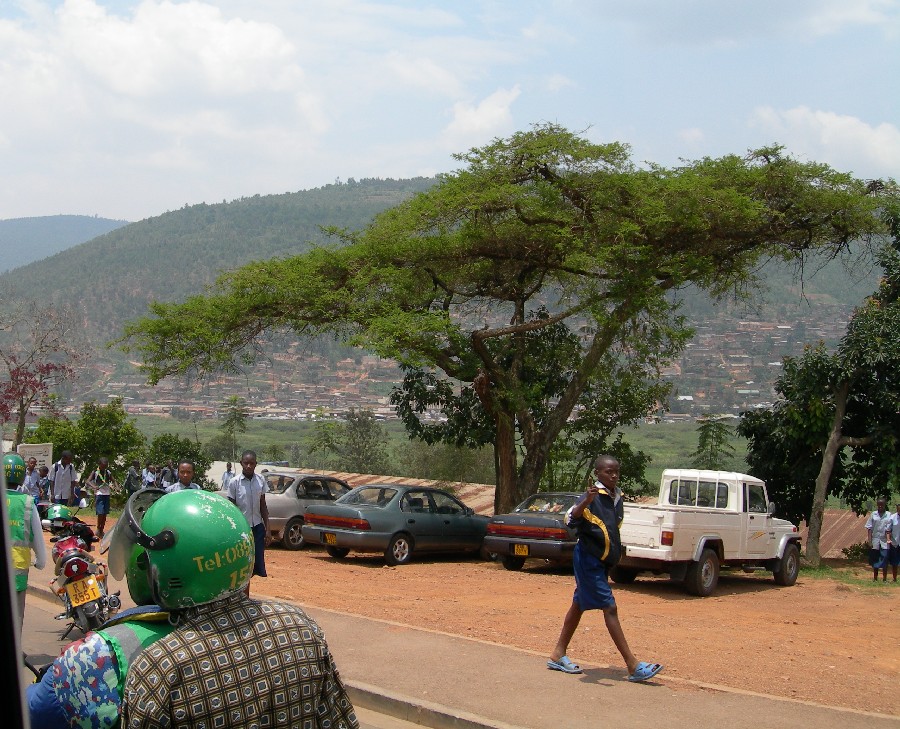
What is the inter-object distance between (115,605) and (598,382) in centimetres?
1812

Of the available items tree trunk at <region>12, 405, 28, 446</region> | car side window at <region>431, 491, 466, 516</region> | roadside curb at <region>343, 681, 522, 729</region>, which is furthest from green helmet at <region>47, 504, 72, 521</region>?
tree trunk at <region>12, 405, 28, 446</region>

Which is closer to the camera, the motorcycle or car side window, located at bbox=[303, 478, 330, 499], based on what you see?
the motorcycle

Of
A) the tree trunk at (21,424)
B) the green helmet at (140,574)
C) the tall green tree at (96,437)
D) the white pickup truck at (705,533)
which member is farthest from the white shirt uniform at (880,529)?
the tree trunk at (21,424)

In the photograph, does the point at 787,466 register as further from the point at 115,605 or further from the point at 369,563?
the point at 115,605

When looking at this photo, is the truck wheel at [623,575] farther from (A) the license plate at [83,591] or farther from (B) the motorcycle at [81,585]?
(A) the license plate at [83,591]

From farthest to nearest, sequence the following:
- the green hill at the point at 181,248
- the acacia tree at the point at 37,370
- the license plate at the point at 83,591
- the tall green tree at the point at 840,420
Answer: the green hill at the point at 181,248
the acacia tree at the point at 37,370
the tall green tree at the point at 840,420
the license plate at the point at 83,591

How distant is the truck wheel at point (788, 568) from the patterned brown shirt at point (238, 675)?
1577cm

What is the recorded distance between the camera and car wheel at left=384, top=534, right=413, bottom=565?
18266 millimetres

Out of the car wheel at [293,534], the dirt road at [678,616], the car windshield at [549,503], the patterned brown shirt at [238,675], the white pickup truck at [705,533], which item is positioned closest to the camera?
the patterned brown shirt at [238,675]

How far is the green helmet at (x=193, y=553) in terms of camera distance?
9.09 feet

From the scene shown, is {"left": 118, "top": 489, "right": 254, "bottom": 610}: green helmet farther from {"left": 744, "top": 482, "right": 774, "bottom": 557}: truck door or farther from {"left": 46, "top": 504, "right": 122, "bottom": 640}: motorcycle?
{"left": 744, "top": 482, "right": 774, "bottom": 557}: truck door

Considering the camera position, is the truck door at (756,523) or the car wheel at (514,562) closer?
the truck door at (756,523)

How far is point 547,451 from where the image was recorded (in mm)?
23500

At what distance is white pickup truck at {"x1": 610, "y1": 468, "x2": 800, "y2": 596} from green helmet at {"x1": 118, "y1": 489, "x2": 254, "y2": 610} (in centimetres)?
1273
